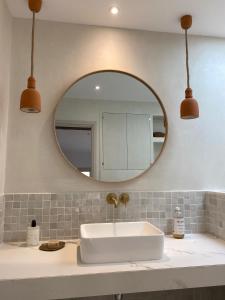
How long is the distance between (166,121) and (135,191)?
540 mm

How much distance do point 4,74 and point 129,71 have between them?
83 centimetres

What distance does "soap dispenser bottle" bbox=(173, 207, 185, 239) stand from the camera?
155 centimetres

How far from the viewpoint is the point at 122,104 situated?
1673 millimetres

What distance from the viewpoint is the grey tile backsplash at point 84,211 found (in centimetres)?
150

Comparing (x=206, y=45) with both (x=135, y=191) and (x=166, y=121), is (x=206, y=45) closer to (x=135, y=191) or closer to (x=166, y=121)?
(x=166, y=121)

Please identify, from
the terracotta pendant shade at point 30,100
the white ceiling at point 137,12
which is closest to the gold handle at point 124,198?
the terracotta pendant shade at point 30,100

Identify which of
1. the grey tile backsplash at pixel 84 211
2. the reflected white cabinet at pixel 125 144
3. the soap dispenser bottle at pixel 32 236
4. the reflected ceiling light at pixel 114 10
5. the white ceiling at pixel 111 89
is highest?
the reflected ceiling light at pixel 114 10

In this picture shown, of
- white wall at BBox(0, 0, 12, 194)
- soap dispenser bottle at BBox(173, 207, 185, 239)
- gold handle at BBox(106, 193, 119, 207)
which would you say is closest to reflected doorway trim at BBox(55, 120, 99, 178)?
gold handle at BBox(106, 193, 119, 207)

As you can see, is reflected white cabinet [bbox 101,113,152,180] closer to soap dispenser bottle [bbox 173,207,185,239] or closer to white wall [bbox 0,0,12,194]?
soap dispenser bottle [bbox 173,207,185,239]

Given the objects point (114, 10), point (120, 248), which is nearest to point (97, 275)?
point (120, 248)

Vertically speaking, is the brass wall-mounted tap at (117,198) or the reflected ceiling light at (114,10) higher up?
the reflected ceiling light at (114,10)

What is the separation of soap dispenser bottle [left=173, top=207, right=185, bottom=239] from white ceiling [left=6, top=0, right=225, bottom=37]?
1.31 meters

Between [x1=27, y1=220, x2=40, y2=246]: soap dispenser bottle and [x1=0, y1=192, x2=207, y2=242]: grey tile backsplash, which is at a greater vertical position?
[x1=0, y1=192, x2=207, y2=242]: grey tile backsplash

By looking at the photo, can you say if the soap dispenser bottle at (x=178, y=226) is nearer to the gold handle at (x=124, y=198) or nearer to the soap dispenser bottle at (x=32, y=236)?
the gold handle at (x=124, y=198)
